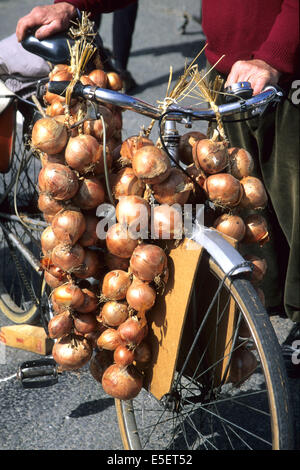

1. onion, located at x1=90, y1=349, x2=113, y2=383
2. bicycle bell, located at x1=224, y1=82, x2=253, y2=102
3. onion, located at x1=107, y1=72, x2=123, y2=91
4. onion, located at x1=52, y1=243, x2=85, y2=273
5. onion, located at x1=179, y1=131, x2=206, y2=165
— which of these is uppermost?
bicycle bell, located at x1=224, y1=82, x2=253, y2=102

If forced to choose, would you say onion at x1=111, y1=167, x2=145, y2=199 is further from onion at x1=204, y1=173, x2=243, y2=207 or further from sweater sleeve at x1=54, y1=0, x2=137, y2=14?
sweater sleeve at x1=54, y1=0, x2=137, y2=14

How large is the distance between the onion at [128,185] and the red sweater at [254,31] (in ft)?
2.34

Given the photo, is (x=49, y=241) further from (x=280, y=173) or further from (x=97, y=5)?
(x=280, y=173)

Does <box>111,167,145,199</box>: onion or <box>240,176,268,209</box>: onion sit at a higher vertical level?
<box>111,167,145,199</box>: onion

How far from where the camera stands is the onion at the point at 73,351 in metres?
1.80

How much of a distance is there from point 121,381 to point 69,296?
29 cm

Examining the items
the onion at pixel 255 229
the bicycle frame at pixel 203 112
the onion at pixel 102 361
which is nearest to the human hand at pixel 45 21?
the bicycle frame at pixel 203 112

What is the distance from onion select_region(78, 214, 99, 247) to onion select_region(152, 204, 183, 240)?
20 cm

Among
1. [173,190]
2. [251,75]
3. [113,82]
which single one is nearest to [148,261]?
[173,190]

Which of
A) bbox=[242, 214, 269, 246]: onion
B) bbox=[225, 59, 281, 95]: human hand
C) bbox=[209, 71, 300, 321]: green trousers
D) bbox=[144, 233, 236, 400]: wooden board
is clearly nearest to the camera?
bbox=[144, 233, 236, 400]: wooden board

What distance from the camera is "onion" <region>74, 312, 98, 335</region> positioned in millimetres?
1790

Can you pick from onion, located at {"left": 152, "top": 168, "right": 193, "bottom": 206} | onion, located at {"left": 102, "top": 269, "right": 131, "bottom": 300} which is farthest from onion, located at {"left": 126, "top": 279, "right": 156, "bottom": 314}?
onion, located at {"left": 152, "top": 168, "right": 193, "bottom": 206}

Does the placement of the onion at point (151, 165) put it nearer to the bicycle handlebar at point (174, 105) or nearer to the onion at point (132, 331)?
the bicycle handlebar at point (174, 105)

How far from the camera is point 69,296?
175cm
